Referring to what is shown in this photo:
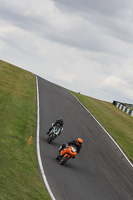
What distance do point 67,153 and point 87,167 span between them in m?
2.11

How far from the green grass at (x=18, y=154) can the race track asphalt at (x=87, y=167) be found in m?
0.69

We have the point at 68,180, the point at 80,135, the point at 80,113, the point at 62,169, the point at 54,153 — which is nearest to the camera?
the point at 68,180

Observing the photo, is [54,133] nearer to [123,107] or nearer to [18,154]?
[18,154]

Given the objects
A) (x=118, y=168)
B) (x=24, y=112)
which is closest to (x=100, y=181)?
(x=118, y=168)

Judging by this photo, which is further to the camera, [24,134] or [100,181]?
[24,134]

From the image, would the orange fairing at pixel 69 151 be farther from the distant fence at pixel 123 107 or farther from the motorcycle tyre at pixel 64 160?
the distant fence at pixel 123 107

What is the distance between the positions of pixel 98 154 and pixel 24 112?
24.9 feet

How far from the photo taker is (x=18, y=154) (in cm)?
1437

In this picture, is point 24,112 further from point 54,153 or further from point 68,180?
point 68,180

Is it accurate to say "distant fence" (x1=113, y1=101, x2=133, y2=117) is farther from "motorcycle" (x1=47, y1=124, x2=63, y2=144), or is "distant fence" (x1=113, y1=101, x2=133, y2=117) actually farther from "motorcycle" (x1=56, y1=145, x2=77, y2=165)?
"motorcycle" (x1=56, y1=145, x2=77, y2=165)

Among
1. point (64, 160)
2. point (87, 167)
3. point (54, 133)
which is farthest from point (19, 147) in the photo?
point (87, 167)

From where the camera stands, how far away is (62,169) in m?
14.5

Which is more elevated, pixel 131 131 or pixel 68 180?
pixel 131 131

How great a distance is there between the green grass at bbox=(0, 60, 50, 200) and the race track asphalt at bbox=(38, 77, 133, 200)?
27.0 inches
